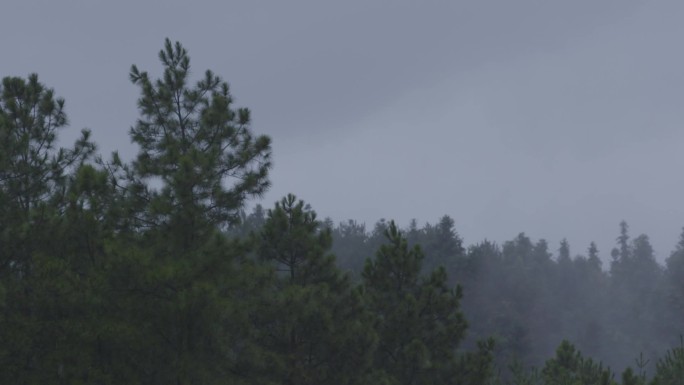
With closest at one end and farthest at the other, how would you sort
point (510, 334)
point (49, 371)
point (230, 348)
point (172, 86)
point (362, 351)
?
point (49, 371) < point (230, 348) < point (172, 86) < point (362, 351) < point (510, 334)

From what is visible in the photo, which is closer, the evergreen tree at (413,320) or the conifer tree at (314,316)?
the conifer tree at (314,316)

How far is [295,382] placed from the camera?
917 inches

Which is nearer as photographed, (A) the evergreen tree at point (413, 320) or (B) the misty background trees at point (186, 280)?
(B) the misty background trees at point (186, 280)

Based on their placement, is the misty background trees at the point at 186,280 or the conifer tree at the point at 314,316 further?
the conifer tree at the point at 314,316

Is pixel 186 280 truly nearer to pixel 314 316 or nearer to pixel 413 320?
pixel 314 316

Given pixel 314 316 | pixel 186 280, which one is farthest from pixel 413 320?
pixel 186 280

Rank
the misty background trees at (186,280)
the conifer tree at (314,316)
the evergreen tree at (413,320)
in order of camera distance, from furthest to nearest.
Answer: the evergreen tree at (413,320) < the conifer tree at (314,316) < the misty background trees at (186,280)

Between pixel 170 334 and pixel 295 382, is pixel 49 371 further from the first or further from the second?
pixel 295 382

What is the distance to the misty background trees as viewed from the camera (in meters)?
18.6

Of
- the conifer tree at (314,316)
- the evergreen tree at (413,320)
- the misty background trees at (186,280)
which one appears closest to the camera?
the misty background trees at (186,280)

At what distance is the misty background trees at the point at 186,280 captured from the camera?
18562 mm

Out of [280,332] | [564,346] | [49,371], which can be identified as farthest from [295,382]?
[564,346]

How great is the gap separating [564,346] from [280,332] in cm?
1532

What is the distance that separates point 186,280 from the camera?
18.7 meters
